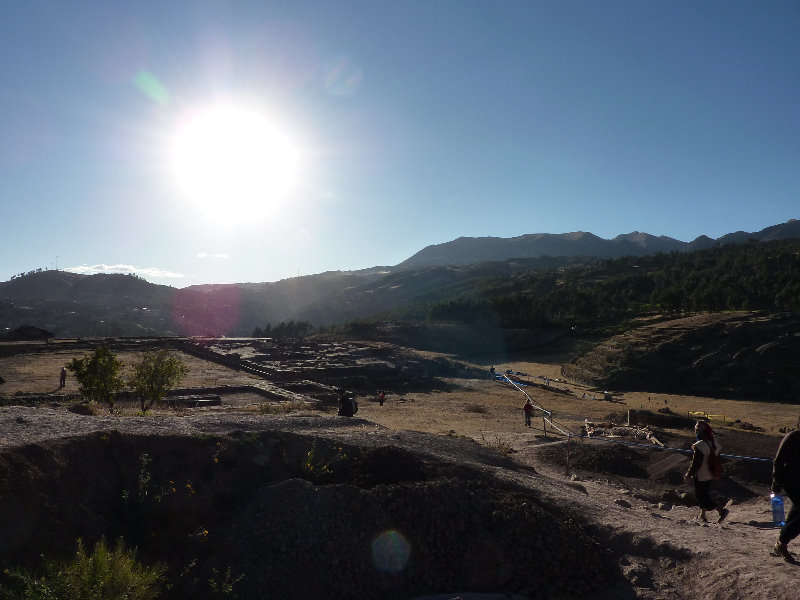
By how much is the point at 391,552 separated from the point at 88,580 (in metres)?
3.67

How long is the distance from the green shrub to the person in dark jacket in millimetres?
7464

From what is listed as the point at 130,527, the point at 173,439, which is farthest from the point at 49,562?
the point at 173,439

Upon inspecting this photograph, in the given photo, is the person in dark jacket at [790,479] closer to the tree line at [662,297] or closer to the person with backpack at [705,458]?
the person with backpack at [705,458]

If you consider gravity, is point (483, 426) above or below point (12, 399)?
below

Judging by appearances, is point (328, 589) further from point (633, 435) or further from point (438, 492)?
point (633, 435)

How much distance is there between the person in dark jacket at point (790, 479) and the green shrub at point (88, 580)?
7464mm

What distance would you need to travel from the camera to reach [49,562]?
5707 millimetres

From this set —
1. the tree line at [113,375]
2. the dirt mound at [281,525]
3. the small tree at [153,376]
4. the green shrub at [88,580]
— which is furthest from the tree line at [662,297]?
the green shrub at [88,580]

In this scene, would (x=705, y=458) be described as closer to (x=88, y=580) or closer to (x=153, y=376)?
(x=88, y=580)

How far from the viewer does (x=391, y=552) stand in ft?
23.4

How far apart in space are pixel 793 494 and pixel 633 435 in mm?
14340

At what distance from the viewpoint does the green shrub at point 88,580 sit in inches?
201

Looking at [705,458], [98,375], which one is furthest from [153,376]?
[705,458]

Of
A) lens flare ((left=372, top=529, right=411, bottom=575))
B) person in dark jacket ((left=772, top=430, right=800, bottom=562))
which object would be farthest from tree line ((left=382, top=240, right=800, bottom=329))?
lens flare ((left=372, top=529, right=411, bottom=575))
